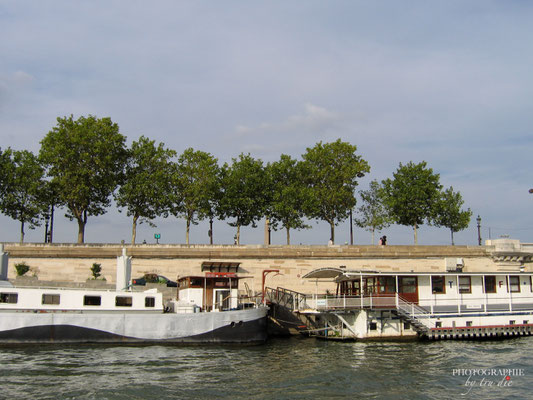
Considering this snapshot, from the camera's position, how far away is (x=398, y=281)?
32250 mm

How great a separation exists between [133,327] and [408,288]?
53.4ft

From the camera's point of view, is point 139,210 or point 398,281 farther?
point 139,210

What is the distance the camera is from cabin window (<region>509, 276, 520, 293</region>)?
33.3 meters

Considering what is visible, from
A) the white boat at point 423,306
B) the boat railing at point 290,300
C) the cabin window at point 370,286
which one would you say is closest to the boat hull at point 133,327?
the boat railing at point 290,300

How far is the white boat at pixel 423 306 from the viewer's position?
30188 millimetres

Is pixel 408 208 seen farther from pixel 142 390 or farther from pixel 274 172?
pixel 142 390

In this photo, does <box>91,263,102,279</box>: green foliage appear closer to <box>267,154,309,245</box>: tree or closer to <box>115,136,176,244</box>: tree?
<box>115,136,176,244</box>: tree

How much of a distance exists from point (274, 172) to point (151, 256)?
20.3 meters

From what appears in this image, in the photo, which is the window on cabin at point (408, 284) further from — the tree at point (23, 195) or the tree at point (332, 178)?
the tree at point (23, 195)

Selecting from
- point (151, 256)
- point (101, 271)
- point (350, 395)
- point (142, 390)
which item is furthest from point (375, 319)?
point (101, 271)

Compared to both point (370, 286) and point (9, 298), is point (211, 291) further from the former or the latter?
point (9, 298)

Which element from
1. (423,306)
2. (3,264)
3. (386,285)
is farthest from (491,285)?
(3,264)

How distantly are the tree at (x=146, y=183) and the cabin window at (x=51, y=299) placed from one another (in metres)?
24.7

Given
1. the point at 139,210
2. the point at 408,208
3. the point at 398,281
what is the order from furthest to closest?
the point at 408,208
the point at 139,210
the point at 398,281
